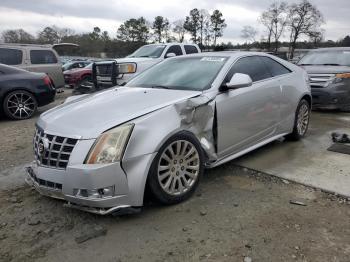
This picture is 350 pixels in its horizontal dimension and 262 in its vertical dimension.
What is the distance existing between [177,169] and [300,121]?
10.3 ft

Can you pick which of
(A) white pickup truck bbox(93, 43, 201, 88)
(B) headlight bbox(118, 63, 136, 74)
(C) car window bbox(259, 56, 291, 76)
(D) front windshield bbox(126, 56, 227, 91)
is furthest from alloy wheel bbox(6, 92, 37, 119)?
(C) car window bbox(259, 56, 291, 76)

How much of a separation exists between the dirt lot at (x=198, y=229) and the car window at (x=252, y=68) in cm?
144

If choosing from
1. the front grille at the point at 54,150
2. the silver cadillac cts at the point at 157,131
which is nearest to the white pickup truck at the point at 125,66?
the silver cadillac cts at the point at 157,131

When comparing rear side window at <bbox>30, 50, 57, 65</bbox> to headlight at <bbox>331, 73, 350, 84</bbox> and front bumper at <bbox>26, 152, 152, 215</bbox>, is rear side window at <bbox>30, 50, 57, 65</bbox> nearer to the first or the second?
headlight at <bbox>331, 73, 350, 84</bbox>

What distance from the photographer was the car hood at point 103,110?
333 cm

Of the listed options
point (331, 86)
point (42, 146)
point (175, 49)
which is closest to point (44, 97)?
point (175, 49)

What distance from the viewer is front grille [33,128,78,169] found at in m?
3.24

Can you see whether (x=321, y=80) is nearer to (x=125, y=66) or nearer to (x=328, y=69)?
(x=328, y=69)

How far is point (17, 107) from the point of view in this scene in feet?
28.6

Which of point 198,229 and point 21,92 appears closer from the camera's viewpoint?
point 198,229

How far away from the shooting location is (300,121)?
6.01 meters

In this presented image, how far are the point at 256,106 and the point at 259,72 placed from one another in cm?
61

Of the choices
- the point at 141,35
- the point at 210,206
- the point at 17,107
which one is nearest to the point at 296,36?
the point at 141,35

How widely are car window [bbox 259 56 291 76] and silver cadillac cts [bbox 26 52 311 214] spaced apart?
0.08m
